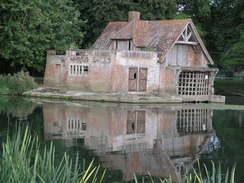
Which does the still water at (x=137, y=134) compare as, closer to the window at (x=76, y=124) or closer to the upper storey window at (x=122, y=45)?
the window at (x=76, y=124)

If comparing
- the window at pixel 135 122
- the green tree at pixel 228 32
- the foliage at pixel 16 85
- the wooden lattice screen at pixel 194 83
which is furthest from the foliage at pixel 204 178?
the green tree at pixel 228 32

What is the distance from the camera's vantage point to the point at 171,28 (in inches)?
1448

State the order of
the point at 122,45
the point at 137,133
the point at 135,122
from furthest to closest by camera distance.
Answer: the point at 122,45
the point at 135,122
the point at 137,133

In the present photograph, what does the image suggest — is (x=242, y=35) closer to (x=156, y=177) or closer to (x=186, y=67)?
(x=186, y=67)

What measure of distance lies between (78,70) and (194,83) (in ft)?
30.7

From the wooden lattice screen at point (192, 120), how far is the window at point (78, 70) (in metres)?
10.2

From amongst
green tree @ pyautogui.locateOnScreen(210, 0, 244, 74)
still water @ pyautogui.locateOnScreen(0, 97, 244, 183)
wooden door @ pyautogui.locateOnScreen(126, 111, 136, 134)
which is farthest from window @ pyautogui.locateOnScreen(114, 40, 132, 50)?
green tree @ pyautogui.locateOnScreen(210, 0, 244, 74)

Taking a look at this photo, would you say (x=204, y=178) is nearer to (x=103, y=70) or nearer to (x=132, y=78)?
(x=132, y=78)

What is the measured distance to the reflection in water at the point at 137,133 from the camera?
13648 millimetres

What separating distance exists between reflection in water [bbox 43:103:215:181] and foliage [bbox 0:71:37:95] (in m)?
7.68

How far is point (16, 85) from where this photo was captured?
1375 inches


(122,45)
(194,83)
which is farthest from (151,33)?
Result: (194,83)

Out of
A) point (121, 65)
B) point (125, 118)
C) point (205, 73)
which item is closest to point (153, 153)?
point (125, 118)

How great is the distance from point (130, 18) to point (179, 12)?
14.4m
